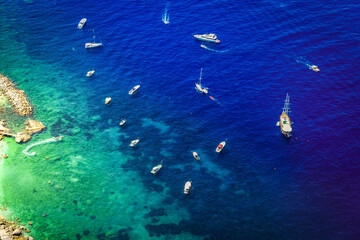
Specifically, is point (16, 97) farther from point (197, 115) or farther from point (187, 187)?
point (187, 187)

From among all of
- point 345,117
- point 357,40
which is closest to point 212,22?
point 357,40

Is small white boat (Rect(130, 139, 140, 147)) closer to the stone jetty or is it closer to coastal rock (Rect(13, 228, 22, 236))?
coastal rock (Rect(13, 228, 22, 236))

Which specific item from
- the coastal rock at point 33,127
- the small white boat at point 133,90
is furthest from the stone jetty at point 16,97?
the small white boat at point 133,90

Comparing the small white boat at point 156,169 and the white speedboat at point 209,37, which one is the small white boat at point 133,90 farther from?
the white speedboat at point 209,37

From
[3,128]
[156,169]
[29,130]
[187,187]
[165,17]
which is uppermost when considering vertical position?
[165,17]

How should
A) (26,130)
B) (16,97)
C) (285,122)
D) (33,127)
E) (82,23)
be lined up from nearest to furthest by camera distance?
(285,122) < (26,130) < (33,127) < (16,97) < (82,23)

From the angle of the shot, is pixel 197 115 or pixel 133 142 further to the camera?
pixel 197 115

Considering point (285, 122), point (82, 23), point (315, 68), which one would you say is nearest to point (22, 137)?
point (82, 23)
